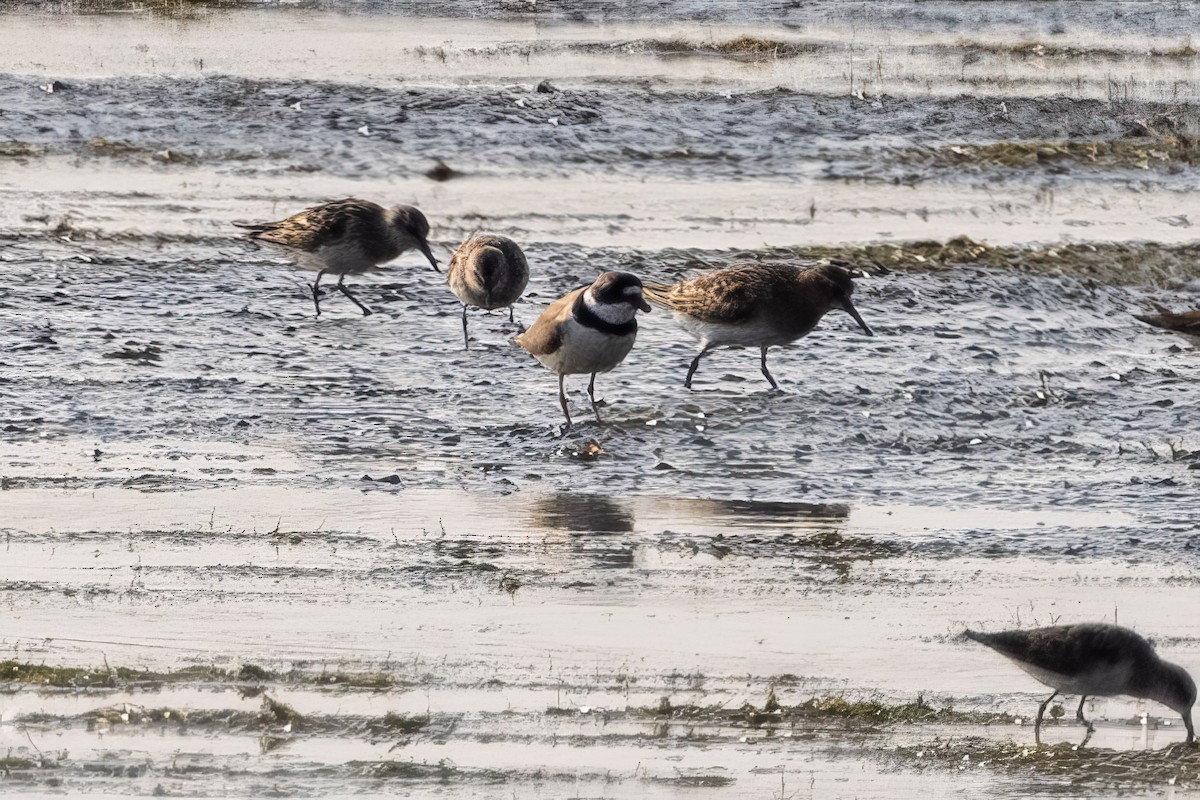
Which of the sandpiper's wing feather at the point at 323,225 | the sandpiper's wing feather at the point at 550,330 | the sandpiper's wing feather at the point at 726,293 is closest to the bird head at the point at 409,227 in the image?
the sandpiper's wing feather at the point at 323,225

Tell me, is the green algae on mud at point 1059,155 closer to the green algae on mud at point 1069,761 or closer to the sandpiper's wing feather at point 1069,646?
the sandpiper's wing feather at point 1069,646

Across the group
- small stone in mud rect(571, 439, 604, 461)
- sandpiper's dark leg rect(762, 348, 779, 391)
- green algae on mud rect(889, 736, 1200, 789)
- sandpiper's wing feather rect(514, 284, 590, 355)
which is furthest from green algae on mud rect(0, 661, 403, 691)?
sandpiper's dark leg rect(762, 348, 779, 391)

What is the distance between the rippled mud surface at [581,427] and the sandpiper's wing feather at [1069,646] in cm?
35

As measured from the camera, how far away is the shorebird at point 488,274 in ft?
41.7

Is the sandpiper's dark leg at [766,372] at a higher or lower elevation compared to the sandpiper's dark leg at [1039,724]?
higher

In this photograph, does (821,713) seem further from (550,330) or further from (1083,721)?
(550,330)

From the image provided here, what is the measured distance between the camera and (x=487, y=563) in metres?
8.82

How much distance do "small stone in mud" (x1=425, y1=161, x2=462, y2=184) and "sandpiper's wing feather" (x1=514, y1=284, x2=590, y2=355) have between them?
16.9 feet

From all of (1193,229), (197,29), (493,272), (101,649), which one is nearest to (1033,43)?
(1193,229)

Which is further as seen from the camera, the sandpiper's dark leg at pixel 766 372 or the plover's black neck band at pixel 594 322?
the sandpiper's dark leg at pixel 766 372

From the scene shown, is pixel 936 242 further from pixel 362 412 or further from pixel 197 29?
pixel 197 29

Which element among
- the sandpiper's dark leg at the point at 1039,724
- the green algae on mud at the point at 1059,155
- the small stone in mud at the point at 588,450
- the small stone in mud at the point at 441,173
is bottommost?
the sandpiper's dark leg at the point at 1039,724

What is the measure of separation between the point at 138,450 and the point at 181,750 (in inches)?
150

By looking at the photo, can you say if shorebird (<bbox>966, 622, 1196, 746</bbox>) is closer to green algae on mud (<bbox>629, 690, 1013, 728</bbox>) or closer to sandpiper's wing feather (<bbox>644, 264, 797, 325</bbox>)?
green algae on mud (<bbox>629, 690, 1013, 728</bbox>)
